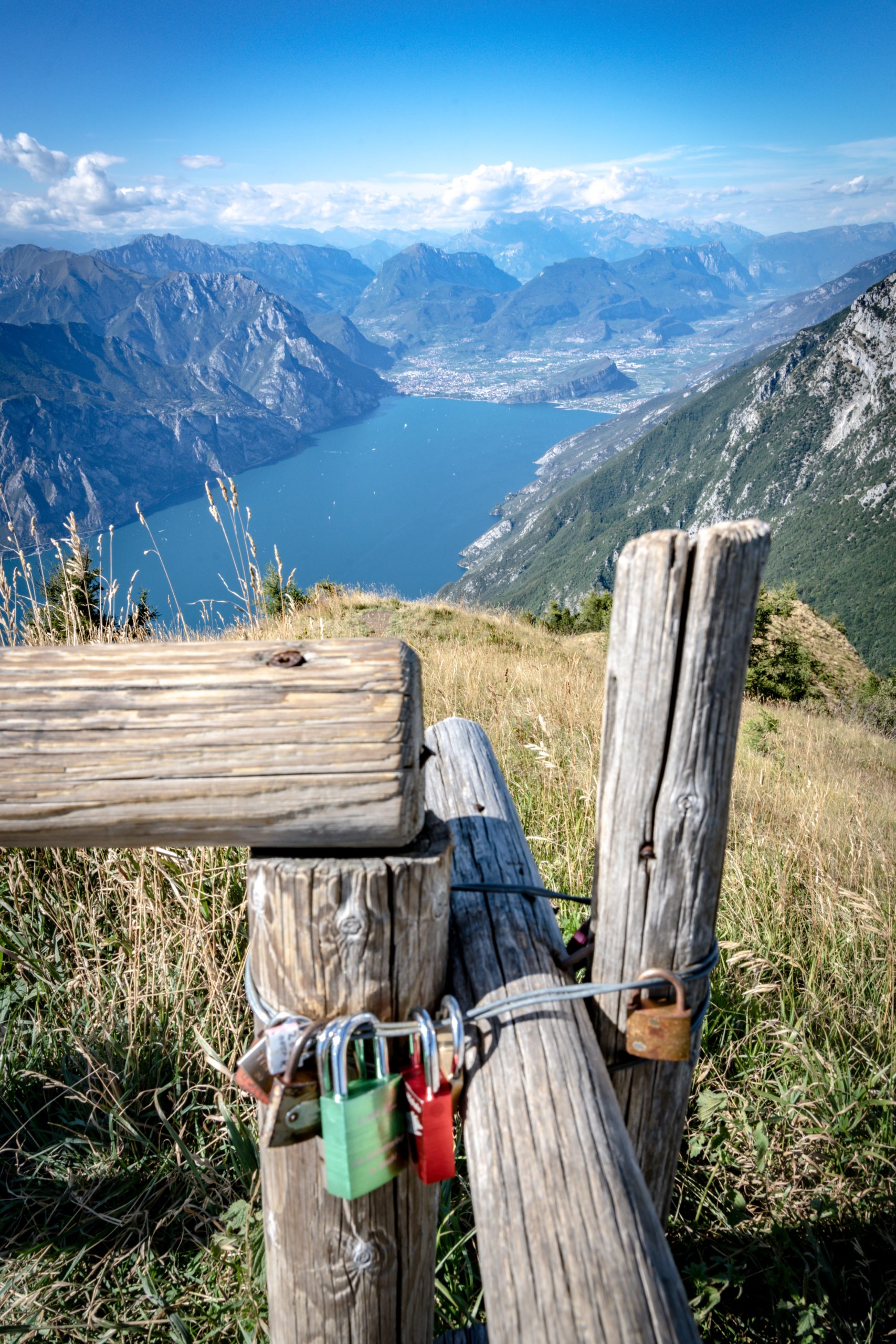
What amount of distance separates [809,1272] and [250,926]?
1732mm

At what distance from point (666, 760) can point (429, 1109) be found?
0.58 m

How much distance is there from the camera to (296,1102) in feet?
2.79

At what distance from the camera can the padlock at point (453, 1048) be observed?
0.89 m

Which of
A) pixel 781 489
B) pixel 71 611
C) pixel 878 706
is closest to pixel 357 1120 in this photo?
pixel 71 611

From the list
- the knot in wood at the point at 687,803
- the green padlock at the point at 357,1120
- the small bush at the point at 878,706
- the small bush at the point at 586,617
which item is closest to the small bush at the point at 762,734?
the knot in wood at the point at 687,803

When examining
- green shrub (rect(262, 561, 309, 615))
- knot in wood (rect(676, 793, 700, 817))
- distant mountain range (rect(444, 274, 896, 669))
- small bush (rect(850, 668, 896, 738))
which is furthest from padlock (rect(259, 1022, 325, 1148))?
distant mountain range (rect(444, 274, 896, 669))

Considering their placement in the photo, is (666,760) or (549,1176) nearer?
(549,1176)

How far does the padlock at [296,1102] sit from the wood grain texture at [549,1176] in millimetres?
212

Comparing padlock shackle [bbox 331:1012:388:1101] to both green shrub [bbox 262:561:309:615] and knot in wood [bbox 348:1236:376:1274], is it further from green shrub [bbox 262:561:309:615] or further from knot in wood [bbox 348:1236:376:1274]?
green shrub [bbox 262:561:309:615]

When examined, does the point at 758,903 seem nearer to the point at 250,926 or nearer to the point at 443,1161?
the point at 443,1161

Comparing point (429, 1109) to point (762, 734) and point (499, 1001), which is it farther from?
point (762, 734)

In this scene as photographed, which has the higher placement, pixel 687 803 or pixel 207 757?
pixel 207 757

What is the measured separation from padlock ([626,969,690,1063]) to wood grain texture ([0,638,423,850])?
1.73 feet

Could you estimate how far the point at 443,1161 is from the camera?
0.86 meters
